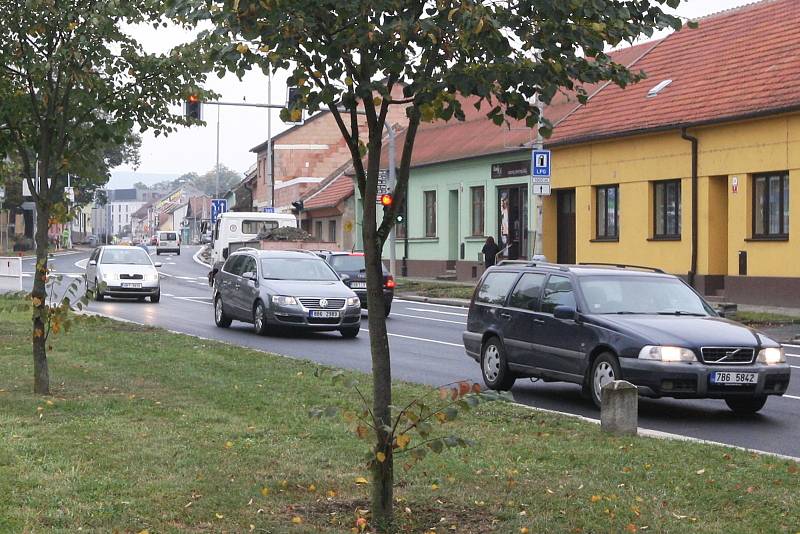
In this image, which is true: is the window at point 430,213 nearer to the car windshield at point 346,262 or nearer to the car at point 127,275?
the car at point 127,275

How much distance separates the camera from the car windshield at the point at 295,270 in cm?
2466

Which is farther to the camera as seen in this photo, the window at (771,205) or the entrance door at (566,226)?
the entrance door at (566,226)

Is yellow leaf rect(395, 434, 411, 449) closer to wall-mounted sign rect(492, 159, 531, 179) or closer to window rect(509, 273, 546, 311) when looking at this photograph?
window rect(509, 273, 546, 311)

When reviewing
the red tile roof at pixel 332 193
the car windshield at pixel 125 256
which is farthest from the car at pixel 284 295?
the red tile roof at pixel 332 193

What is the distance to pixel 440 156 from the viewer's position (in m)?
50.3

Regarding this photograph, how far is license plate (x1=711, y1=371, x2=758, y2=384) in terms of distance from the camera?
1255 centimetres

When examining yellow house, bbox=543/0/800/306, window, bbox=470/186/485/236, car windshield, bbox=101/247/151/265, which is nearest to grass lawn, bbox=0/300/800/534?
yellow house, bbox=543/0/800/306

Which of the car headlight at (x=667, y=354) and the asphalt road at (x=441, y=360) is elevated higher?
the car headlight at (x=667, y=354)

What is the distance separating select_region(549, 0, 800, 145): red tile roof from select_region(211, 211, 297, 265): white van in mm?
12086

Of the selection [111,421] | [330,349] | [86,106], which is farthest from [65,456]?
[330,349]

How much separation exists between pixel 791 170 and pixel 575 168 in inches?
408

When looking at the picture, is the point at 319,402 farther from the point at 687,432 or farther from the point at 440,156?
the point at 440,156

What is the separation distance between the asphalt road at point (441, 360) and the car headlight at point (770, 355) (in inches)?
23.8

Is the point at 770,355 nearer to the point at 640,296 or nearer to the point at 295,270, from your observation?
the point at 640,296
